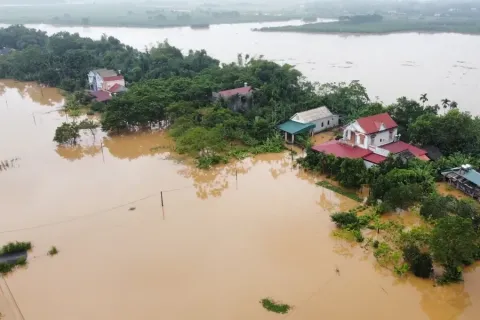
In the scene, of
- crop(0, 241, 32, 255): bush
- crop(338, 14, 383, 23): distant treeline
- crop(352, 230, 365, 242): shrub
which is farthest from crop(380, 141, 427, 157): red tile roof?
crop(338, 14, 383, 23): distant treeline

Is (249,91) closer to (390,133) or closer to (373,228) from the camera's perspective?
(390,133)

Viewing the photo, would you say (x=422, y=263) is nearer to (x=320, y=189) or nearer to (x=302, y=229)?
(x=302, y=229)

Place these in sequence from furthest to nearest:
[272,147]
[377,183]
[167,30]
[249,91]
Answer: [167,30], [249,91], [272,147], [377,183]

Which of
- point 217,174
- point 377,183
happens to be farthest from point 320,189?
point 217,174

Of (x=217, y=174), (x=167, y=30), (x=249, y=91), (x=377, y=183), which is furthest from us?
(x=167, y=30)

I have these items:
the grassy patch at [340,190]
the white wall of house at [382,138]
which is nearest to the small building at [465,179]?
the white wall of house at [382,138]

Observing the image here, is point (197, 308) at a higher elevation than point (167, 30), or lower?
lower

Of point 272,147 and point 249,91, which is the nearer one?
point 272,147

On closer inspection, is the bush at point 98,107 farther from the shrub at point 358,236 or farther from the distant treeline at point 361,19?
the distant treeline at point 361,19
